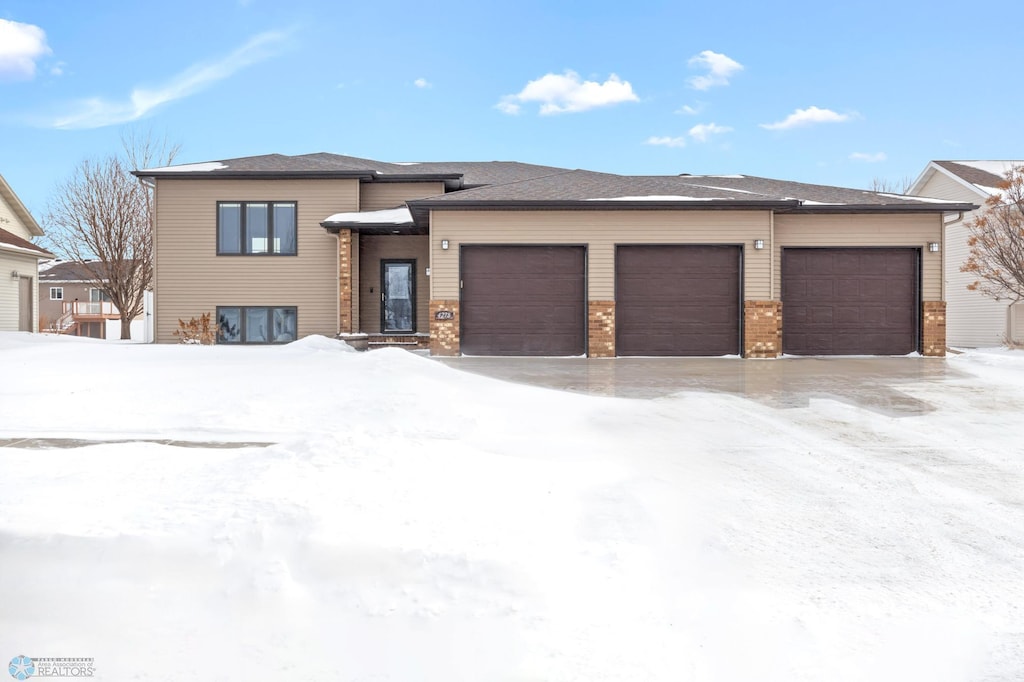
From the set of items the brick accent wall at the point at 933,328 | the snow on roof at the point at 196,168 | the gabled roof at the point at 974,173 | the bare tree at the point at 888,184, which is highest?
the bare tree at the point at 888,184

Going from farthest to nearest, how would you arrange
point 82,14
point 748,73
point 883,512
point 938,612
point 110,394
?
point 748,73
point 82,14
point 110,394
point 883,512
point 938,612

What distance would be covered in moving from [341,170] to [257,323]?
4468 millimetres

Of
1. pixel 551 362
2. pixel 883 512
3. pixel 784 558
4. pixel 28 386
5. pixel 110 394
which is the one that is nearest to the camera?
pixel 784 558

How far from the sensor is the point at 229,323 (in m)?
15.9

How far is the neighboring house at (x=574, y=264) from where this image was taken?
1352 cm

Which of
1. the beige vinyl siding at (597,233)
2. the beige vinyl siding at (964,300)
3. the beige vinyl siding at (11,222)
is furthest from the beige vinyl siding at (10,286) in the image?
the beige vinyl siding at (964,300)

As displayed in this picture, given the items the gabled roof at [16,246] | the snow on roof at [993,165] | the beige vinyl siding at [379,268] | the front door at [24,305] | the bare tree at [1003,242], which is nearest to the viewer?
the beige vinyl siding at [379,268]

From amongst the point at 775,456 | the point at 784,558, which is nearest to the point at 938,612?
the point at 784,558

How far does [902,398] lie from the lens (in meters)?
7.48

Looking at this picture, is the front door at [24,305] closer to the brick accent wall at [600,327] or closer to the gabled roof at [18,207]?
the gabled roof at [18,207]

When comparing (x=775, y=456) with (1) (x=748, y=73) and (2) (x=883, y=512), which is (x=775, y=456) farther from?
(1) (x=748, y=73)

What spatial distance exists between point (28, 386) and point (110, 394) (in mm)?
1187

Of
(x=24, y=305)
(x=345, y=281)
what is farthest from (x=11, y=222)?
(x=345, y=281)

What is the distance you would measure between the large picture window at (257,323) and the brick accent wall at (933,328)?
49.3ft
